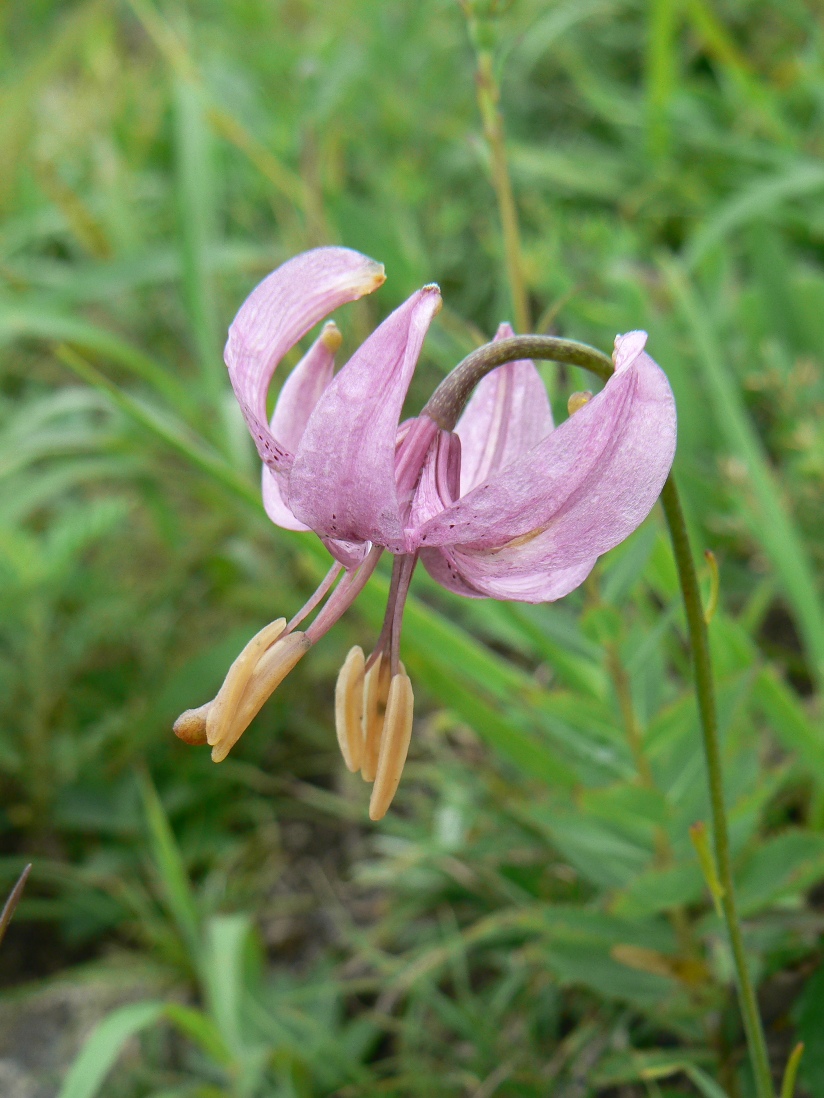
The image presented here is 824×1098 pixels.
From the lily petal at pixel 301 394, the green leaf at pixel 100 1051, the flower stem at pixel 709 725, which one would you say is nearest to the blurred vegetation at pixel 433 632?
the green leaf at pixel 100 1051

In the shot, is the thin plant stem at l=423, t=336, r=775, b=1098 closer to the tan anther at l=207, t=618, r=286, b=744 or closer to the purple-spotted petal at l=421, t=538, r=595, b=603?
the purple-spotted petal at l=421, t=538, r=595, b=603

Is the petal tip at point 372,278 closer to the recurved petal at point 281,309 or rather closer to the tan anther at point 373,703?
the recurved petal at point 281,309

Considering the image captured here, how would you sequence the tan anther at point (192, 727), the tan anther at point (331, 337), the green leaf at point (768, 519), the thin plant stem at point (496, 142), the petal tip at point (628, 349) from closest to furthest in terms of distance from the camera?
the petal tip at point (628, 349), the tan anther at point (192, 727), the tan anther at point (331, 337), the thin plant stem at point (496, 142), the green leaf at point (768, 519)

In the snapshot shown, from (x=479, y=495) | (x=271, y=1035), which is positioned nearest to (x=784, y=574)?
(x=479, y=495)

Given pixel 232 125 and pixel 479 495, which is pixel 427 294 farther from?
pixel 232 125

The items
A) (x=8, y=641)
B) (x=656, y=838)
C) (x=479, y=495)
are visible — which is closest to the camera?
(x=479, y=495)

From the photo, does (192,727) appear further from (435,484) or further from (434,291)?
(434,291)
